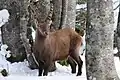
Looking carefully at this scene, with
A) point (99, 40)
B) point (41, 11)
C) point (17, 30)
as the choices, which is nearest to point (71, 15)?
point (41, 11)

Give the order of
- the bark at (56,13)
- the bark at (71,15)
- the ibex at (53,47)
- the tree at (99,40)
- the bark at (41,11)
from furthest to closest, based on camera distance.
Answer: the bark at (71,15), the bark at (56,13), the bark at (41,11), the ibex at (53,47), the tree at (99,40)

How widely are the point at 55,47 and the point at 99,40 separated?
138 inches

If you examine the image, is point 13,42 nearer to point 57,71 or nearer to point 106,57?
point 57,71

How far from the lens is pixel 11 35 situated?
945 centimetres

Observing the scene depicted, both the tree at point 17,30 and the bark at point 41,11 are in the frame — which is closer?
the tree at point 17,30

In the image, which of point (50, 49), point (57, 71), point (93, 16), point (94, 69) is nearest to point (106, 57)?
point (94, 69)

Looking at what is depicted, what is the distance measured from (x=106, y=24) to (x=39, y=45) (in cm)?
341

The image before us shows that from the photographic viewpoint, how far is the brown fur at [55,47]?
8.46 meters

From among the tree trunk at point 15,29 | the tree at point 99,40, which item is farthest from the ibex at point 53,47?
the tree at point 99,40

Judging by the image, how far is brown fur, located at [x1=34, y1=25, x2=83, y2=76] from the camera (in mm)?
8461

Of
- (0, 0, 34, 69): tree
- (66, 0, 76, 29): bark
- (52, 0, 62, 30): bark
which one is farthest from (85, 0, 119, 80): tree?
(66, 0, 76, 29): bark

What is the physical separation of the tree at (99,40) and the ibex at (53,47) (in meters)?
2.88

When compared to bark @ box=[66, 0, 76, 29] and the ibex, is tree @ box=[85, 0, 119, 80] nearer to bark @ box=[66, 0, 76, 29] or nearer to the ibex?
the ibex

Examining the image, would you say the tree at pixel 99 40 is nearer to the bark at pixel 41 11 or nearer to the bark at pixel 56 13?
the bark at pixel 41 11
